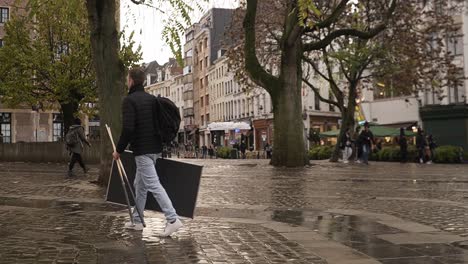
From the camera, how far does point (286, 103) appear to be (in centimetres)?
2306

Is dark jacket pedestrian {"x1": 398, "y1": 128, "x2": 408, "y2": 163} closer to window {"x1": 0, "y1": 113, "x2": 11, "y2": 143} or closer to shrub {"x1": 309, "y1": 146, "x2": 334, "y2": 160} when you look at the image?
shrub {"x1": 309, "y1": 146, "x2": 334, "y2": 160}

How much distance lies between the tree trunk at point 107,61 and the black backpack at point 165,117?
638 centimetres

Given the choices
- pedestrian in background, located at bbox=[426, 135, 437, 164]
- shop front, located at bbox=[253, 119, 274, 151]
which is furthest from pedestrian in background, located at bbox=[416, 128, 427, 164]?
shop front, located at bbox=[253, 119, 274, 151]

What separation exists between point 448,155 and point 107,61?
77.4 ft

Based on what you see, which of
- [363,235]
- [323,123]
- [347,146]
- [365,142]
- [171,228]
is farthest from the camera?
[323,123]

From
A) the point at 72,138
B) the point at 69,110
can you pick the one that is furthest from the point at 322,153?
the point at 72,138

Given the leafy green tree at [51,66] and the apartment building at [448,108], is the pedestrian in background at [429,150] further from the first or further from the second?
the leafy green tree at [51,66]

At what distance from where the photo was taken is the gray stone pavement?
575 centimetres

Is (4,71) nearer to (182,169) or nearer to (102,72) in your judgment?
(102,72)

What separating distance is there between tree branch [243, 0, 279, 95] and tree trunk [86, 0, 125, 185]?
973cm

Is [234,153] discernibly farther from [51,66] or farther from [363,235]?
[363,235]

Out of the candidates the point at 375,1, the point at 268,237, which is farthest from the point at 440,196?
the point at 375,1

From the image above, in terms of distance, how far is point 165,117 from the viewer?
22.6 feet

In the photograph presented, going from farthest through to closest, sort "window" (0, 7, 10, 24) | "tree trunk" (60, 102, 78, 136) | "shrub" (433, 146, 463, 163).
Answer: "window" (0, 7, 10, 24) → "tree trunk" (60, 102, 78, 136) → "shrub" (433, 146, 463, 163)
